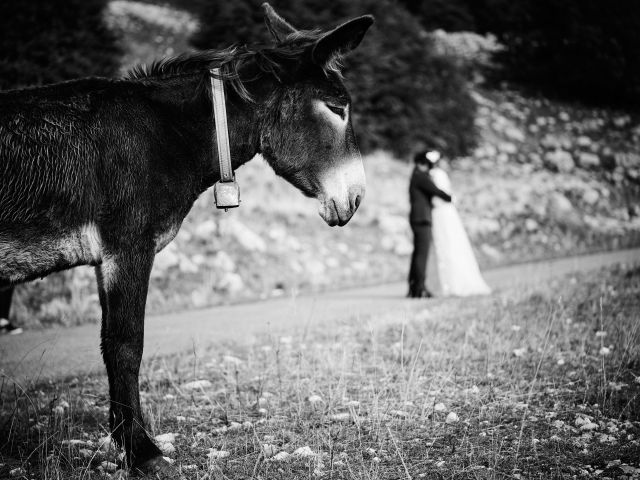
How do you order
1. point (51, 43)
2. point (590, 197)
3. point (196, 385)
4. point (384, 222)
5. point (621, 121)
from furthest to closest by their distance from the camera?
point (621, 121), point (590, 197), point (384, 222), point (51, 43), point (196, 385)

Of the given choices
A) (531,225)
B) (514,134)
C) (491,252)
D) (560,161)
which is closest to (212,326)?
(491,252)

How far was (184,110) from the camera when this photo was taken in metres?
3.71

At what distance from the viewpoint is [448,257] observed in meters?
11.2

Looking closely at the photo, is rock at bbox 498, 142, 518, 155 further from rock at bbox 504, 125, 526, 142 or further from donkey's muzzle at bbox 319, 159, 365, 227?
donkey's muzzle at bbox 319, 159, 365, 227

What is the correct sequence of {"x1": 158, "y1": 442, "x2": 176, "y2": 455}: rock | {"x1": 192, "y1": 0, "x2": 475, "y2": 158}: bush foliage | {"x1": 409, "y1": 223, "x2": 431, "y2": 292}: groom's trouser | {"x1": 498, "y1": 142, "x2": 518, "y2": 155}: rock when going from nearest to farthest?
{"x1": 158, "y1": 442, "x2": 176, "y2": 455}: rock
{"x1": 409, "y1": 223, "x2": 431, "y2": 292}: groom's trouser
{"x1": 192, "y1": 0, "x2": 475, "y2": 158}: bush foliage
{"x1": 498, "y1": 142, "x2": 518, "y2": 155}: rock

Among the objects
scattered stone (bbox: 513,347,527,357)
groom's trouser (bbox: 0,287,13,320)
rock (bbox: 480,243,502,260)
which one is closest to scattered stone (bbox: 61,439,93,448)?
scattered stone (bbox: 513,347,527,357)

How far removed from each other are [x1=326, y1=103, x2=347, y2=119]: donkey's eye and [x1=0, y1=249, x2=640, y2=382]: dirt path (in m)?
2.40

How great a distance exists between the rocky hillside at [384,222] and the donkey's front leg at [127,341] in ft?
8.70

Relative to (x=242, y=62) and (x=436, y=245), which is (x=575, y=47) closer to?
(x=436, y=245)

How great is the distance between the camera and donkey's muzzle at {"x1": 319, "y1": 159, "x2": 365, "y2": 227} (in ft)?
12.5

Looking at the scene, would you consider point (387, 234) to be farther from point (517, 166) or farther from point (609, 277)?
point (517, 166)

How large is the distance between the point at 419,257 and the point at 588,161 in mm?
15757

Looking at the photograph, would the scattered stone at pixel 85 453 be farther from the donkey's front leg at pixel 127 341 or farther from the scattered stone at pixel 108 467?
the donkey's front leg at pixel 127 341

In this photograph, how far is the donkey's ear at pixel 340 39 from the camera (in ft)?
11.7
